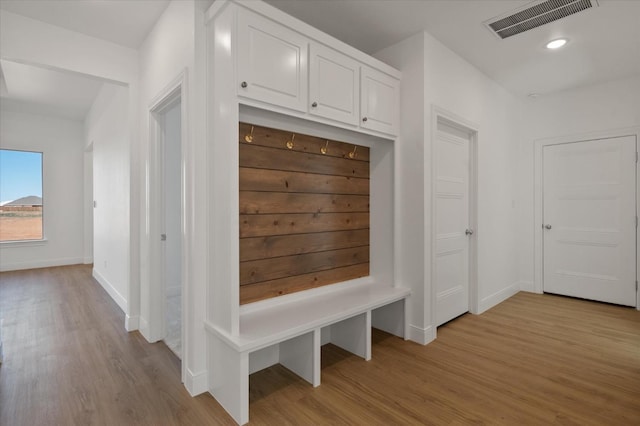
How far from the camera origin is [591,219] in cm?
396

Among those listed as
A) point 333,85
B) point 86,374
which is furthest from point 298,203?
point 86,374

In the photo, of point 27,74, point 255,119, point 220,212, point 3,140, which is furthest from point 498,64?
point 3,140

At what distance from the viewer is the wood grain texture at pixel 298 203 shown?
2229mm

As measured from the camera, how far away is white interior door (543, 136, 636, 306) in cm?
373

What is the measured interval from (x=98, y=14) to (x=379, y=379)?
3.40 meters

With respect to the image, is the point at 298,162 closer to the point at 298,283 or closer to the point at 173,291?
the point at 298,283

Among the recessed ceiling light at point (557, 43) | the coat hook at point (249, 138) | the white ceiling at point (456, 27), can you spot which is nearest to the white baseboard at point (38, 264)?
the white ceiling at point (456, 27)

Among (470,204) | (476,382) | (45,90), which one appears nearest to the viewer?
(476,382)

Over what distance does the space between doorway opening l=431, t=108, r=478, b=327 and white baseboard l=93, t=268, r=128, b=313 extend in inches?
124

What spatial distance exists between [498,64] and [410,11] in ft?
4.84

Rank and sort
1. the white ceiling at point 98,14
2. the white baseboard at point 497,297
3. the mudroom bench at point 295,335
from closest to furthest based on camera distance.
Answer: the mudroom bench at point 295,335, the white ceiling at point 98,14, the white baseboard at point 497,297

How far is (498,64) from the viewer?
3.38m

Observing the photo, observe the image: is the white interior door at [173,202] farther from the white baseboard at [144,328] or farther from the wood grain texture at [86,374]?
the white baseboard at [144,328]

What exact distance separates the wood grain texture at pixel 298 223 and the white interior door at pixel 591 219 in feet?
9.36
